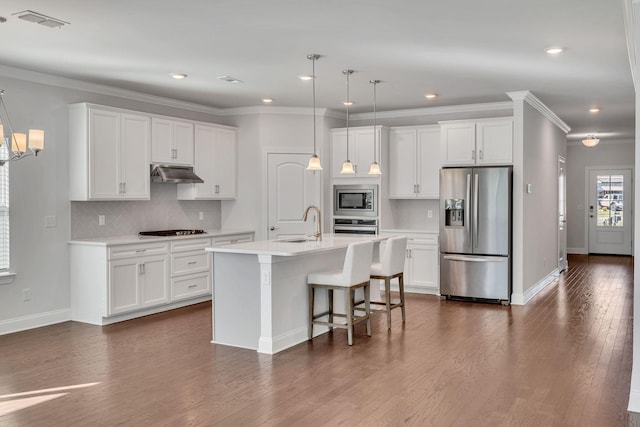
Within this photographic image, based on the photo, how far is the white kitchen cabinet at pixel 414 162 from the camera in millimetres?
7930

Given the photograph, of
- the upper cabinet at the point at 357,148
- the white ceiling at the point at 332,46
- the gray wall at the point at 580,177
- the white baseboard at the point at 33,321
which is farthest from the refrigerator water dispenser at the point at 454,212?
the gray wall at the point at 580,177

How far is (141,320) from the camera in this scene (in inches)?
244

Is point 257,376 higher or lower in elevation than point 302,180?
lower

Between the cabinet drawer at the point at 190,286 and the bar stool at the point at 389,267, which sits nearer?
the bar stool at the point at 389,267

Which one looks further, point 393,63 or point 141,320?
point 141,320

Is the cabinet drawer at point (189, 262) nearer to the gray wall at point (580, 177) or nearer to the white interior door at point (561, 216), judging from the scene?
the white interior door at point (561, 216)

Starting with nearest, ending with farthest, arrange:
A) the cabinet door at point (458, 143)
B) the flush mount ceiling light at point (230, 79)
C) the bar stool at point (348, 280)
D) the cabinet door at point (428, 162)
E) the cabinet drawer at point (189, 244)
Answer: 1. the bar stool at point (348, 280)
2. the flush mount ceiling light at point (230, 79)
3. the cabinet drawer at point (189, 244)
4. the cabinet door at point (458, 143)
5. the cabinet door at point (428, 162)

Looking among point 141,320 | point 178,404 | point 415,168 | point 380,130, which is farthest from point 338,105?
point 178,404

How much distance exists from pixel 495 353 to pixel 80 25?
416 centimetres

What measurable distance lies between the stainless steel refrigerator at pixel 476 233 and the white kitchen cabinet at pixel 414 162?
54 cm

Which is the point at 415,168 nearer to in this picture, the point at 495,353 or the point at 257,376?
the point at 495,353

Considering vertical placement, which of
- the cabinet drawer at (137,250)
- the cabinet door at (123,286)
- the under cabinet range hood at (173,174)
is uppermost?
the under cabinet range hood at (173,174)

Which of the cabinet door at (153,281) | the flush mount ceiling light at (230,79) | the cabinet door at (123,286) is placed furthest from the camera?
the cabinet door at (153,281)

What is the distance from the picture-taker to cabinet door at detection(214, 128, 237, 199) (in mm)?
7762
